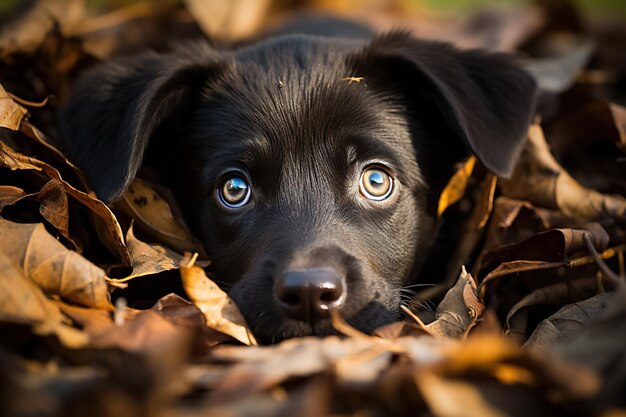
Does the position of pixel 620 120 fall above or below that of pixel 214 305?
above

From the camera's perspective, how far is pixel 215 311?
8.02 feet

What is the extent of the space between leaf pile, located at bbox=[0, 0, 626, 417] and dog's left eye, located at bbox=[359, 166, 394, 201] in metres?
0.38

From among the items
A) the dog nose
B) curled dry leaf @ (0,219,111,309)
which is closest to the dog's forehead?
the dog nose

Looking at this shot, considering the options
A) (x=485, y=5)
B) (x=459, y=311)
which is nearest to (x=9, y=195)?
(x=459, y=311)

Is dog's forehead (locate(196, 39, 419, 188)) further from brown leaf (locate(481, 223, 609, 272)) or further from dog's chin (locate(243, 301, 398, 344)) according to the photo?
dog's chin (locate(243, 301, 398, 344))

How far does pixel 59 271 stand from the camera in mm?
2326

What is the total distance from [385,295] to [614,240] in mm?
1083

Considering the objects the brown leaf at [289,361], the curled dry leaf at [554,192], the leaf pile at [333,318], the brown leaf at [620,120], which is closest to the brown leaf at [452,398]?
the leaf pile at [333,318]

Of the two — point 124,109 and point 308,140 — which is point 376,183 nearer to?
point 308,140

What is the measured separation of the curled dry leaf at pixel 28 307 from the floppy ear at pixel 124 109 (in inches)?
29.5

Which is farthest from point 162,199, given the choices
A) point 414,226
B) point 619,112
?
point 619,112

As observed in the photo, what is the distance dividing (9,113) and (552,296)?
2395 millimetres

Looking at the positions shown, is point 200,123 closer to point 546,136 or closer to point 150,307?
point 150,307

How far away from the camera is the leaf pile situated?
1744 mm
